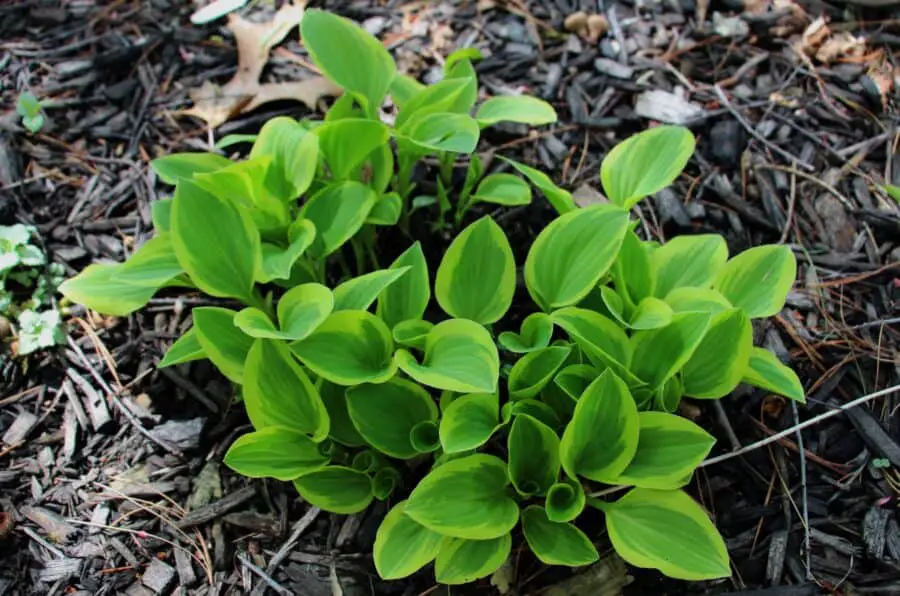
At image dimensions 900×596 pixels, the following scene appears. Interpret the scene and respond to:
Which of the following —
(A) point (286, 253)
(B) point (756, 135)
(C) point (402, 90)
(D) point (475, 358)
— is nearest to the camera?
(D) point (475, 358)

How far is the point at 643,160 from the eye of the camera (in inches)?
78.6

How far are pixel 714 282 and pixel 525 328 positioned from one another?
0.53m

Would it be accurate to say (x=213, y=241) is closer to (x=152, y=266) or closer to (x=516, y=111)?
(x=152, y=266)

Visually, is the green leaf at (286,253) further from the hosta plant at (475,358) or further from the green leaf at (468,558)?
the green leaf at (468,558)

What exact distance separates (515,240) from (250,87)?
1.18 metres

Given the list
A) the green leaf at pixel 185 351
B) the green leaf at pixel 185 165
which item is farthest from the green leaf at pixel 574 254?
the green leaf at pixel 185 165

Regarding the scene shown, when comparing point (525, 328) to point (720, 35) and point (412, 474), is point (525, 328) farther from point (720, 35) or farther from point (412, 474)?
point (720, 35)

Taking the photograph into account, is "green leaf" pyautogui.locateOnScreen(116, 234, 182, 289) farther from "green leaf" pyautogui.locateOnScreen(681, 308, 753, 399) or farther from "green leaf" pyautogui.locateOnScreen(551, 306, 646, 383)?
"green leaf" pyautogui.locateOnScreen(681, 308, 753, 399)

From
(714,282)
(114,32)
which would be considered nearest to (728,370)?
(714,282)

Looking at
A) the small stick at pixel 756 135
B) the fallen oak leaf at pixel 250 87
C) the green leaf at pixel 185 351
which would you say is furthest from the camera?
the fallen oak leaf at pixel 250 87

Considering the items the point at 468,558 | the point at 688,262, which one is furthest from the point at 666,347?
the point at 468,558

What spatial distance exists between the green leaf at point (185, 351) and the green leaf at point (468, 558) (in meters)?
0.78

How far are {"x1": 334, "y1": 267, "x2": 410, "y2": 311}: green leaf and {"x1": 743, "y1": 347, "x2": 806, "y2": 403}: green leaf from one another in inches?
35.0

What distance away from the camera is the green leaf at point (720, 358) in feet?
5.57
